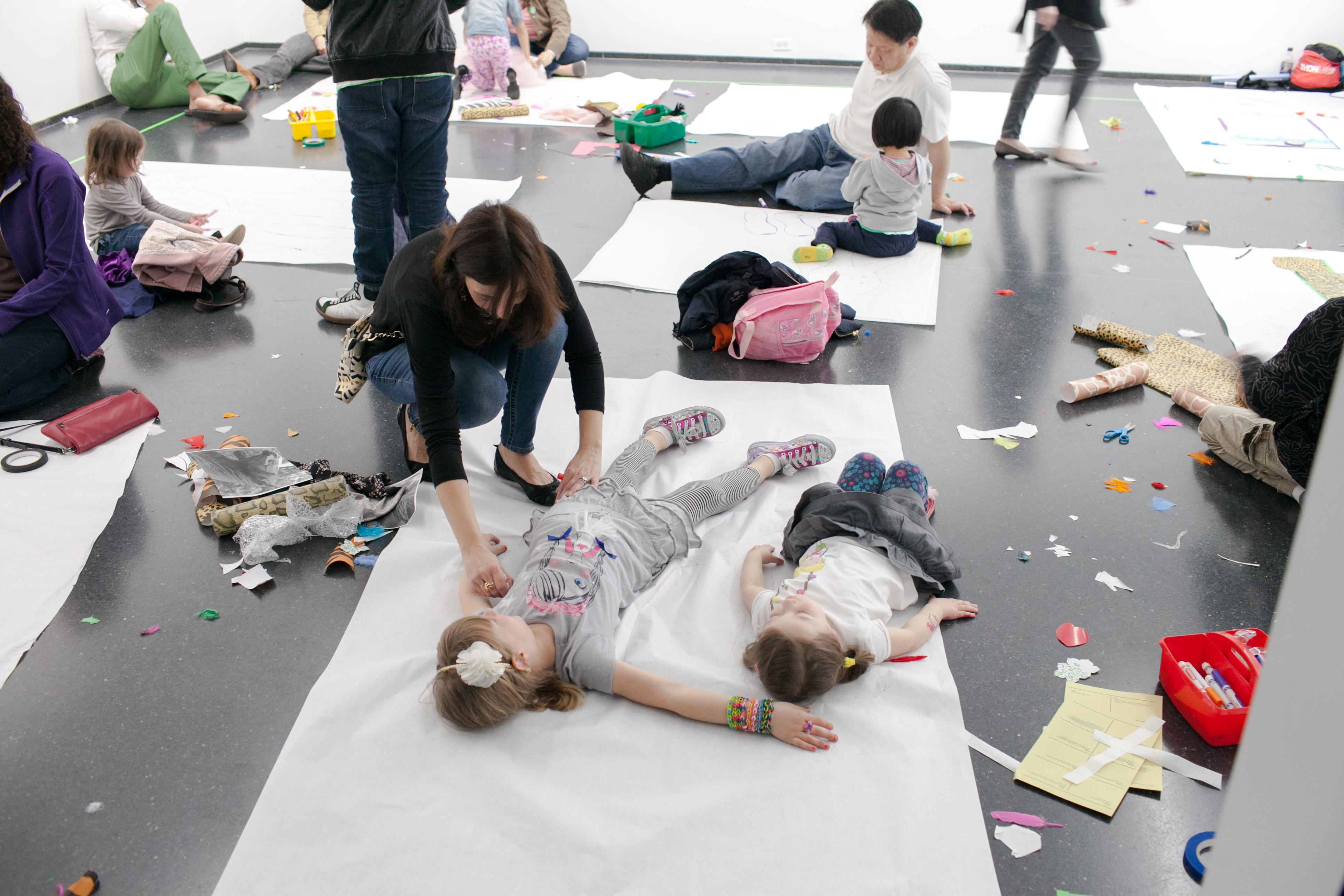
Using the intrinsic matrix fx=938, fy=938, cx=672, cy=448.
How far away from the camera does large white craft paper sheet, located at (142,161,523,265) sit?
409 centimetres

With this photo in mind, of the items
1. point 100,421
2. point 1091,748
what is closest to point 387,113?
point 100,421

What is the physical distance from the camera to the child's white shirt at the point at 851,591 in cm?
198

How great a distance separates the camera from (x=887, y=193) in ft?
12.8

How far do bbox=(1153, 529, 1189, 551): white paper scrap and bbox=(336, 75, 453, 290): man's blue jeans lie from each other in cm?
244

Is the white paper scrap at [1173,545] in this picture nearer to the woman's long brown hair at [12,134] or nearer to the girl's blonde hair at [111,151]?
the woman's long brown hair at [12,134]

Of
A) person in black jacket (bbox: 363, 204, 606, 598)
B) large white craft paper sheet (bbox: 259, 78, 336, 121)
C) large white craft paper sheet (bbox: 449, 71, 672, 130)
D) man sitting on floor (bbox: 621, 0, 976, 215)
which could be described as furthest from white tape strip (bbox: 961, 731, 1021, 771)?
large white craft paper sheet (bbox: 259, 78, 336, 121)

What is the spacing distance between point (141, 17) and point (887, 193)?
5129mm

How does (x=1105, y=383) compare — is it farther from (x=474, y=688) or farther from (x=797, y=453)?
(x=474, y=688)

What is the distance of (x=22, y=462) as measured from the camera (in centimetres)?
269

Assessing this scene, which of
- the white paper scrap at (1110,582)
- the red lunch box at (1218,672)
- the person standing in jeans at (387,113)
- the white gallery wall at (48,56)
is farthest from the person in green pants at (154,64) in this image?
Answer: the red lunch box at (1218,672)

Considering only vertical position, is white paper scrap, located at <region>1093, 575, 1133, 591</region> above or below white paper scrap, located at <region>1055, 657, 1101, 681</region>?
above

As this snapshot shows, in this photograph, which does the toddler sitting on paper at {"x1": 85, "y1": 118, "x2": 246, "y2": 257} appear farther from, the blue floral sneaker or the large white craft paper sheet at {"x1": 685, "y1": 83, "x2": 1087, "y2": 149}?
the large white craft paper sheet at {"x1": 685, "y1": 83, "x2": 1087, "y2": 149}

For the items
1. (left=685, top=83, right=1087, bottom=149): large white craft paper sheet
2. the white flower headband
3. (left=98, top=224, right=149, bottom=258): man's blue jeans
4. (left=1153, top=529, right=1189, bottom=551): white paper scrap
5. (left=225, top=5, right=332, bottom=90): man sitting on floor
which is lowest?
(left=1153, top=529, right=1189, bottom=551): white paper scrap

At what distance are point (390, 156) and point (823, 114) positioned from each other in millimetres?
3596
